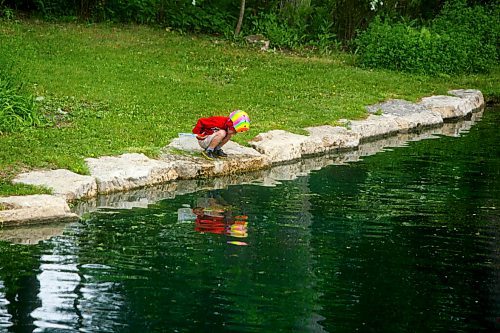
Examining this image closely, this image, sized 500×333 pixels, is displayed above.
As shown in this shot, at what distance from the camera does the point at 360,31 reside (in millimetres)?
30109

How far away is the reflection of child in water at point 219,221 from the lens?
11.6 m

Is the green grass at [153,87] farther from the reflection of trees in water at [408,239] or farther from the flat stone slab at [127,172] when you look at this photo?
the reflection of trees in water at [408,239]

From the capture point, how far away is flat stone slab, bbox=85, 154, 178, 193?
13211mm

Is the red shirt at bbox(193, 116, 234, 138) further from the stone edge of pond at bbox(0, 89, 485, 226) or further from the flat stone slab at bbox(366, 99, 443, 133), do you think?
the flat stone slab at bbox(366, 99, 443, 133)

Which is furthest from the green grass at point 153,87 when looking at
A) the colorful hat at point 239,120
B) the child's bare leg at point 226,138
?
the colorful hat at point 239,120

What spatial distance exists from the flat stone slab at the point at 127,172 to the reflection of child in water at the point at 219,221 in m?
1.09

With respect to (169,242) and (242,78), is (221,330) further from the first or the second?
(242,78)

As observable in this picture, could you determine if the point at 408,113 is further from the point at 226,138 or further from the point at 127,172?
the point at 127,172

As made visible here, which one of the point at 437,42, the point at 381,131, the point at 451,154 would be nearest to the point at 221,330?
the point at 451,154

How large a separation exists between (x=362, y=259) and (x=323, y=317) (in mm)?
2164

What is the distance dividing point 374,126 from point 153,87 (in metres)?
4.74

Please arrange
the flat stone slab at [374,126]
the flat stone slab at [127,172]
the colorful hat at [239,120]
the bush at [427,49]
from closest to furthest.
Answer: the flat stone slab at [127,172]
the colorful hat at [239,120]
the flat stone slab at [374,126]
the bush at [427,49]

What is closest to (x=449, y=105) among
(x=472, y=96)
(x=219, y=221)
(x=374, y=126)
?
(x=472, y=96)

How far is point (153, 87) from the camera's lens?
20.6 meters
